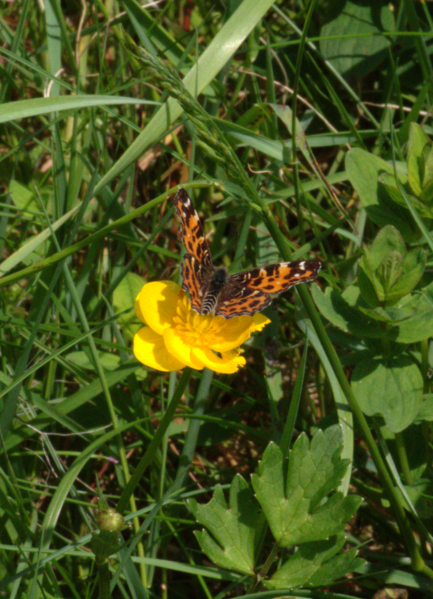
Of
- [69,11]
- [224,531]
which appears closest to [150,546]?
[224,531]

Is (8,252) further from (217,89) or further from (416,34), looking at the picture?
(416,34)

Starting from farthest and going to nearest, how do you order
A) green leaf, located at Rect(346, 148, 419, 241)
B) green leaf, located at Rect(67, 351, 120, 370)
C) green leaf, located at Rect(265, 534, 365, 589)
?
1. green leaf, located at Rect(67, 351, 120, 370)
2. green leaf, located at Rect(346, 148, 419, 241)
3. green leaf, located at Rect(265, 534, 365, 589)

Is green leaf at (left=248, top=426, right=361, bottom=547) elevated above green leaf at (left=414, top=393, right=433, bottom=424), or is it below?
below

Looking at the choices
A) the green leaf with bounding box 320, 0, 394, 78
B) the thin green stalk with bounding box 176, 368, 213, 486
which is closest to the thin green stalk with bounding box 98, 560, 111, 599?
the thin green stalk with bounding box 176, 368, 213, 486

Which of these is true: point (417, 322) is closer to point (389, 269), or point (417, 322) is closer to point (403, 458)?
point (389, 269)

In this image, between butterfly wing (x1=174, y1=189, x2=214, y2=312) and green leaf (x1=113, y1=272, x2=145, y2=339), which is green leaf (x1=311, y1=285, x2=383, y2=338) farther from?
green leaf (x1=113, y1=272, x2=145, y2=339)
